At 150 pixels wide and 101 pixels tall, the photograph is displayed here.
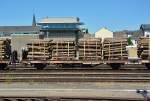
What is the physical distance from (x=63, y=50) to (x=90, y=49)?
7.23 ft

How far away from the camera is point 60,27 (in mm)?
96250

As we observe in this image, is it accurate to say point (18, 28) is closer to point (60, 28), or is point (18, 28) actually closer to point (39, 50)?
point (60, 28)

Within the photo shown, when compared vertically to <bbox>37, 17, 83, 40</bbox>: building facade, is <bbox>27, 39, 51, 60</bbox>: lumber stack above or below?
below

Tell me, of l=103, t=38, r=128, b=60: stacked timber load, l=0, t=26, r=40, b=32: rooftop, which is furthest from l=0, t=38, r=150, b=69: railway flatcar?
l=0, t=26, r=40, b=32: rooftop

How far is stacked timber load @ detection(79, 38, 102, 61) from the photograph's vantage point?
3133cm

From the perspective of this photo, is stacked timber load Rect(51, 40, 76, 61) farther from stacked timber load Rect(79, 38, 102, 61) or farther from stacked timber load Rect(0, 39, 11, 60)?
stacked timber load Rect(0, 39, 11, 60)

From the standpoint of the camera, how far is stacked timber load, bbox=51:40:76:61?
31.6m

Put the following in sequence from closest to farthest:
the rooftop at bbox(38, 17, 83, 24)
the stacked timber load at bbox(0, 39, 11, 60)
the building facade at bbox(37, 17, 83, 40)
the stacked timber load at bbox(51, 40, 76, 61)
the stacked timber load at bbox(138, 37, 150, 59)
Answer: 1. the stacked timber load at bbox(138, 37, 150, 59)
2. the stacked timber load at bbox(51, 40, 76, 61)
3. the stacked timber load at bbox(0, 39, 11, 60)
4. the building facade at bbox(37, 17, 83, 40)
5. the rooftop at bbox(38, 17, 83, 24)

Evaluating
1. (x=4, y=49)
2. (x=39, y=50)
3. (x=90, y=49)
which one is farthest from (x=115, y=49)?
(x=4, y=49)

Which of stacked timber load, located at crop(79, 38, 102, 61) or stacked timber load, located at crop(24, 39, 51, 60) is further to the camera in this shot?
stacked timber load, located at crop(24, 39, 51, 60)

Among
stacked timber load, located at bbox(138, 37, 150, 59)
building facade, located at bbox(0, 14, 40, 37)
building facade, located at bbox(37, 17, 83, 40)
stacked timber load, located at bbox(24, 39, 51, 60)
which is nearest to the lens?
stacked timber load, located at bbox(138, 37, 150, 59)

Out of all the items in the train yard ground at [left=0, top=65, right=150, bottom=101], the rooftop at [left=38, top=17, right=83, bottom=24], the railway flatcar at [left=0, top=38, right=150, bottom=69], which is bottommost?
the train yard ground at [left=0, top=65, right=150, bottom=101]

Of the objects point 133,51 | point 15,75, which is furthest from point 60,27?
point 15,75

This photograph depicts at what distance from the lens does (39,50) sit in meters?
32.4
